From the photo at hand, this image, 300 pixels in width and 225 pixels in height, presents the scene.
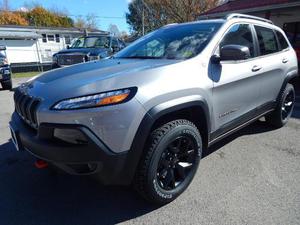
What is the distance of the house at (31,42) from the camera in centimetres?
2953

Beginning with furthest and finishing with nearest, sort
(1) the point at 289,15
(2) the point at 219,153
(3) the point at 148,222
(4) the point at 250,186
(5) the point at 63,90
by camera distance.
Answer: (1) the point at 289,15 < (2) the point at 219,153 < (4) the point at 250,186 < (3) the point at 148,222 < (5) the point at 63,90

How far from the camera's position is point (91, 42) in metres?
11.0

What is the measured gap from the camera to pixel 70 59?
1008 centimetres

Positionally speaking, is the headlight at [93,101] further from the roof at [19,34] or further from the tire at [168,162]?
the roof at [19,34]

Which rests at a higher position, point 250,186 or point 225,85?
point 225,85

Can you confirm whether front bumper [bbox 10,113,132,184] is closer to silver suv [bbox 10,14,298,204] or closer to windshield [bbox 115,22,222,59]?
silver suv [bbox 10,14,298,204]

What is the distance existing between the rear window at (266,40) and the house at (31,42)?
84.8 feet

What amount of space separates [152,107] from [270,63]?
2441 mm

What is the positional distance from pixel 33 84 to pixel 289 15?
14214mm

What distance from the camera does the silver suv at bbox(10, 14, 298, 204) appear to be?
2123 millimetres

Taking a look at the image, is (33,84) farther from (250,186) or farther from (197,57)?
(250,186)

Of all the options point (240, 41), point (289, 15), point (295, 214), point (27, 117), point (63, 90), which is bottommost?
point (295, 214)

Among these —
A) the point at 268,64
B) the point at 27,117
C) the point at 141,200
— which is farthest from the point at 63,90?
the point at 268,64

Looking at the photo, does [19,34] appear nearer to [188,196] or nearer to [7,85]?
[7,85]
